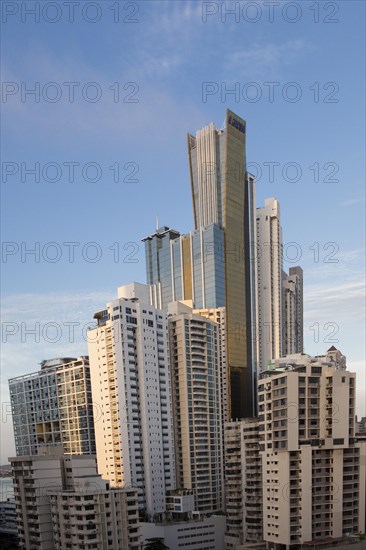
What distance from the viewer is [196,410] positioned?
2042 inches

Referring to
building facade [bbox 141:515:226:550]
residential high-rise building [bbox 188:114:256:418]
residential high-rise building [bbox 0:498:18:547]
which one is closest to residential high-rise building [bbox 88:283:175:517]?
building facade [bbox 141:515:226:550]

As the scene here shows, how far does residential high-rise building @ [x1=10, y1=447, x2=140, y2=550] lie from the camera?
31312 millimetres

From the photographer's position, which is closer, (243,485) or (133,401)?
(243,485)

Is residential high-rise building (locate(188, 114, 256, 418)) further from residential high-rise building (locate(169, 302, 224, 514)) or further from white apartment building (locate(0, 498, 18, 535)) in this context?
white apartment building (locate(0, 498, 18, 535))

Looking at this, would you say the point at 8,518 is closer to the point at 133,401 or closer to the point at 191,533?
the point at 133,401

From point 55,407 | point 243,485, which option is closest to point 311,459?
point 243,485

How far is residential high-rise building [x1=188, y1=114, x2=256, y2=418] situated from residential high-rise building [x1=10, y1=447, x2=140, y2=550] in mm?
35751

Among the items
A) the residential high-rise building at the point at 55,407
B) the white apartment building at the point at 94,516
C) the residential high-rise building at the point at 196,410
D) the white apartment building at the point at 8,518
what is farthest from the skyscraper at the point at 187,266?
the white apartment building at the point at 94,516

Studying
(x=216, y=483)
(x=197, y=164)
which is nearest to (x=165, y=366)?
(x=216, y=483)

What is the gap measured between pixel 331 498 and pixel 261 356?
40.9 metres

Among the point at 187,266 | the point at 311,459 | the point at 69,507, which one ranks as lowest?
the point at 69,507

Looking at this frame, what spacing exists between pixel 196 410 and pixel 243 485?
12103 mm

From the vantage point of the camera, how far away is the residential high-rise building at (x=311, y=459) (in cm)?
3369

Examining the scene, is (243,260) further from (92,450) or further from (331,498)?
(331,498)
